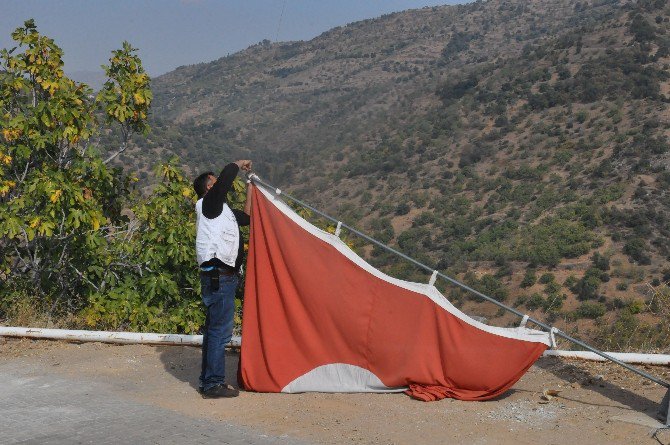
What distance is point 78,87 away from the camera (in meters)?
8.60


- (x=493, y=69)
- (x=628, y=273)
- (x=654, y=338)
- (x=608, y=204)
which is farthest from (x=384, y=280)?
(x=493, y=69)

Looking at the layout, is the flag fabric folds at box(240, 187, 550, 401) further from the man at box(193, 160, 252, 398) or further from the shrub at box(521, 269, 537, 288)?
the shrub at box(521, 269, 537, 288)

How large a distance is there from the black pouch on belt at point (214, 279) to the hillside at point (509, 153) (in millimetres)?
4580

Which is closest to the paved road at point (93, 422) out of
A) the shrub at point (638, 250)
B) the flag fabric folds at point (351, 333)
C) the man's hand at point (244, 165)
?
the flag fabric folds at point (351, 333)

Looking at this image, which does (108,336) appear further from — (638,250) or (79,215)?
(638,250)

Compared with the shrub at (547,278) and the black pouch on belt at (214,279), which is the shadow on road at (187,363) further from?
the shrub at (547,278)

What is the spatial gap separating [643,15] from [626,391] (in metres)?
54.0

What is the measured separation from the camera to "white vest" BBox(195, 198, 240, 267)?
5.53 metres

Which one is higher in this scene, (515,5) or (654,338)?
(515,5)

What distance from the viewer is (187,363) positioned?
6.57 m

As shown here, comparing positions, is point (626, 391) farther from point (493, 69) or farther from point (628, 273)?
point (493, 69)

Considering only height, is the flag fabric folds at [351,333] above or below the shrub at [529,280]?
above

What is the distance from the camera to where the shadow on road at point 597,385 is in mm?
5375

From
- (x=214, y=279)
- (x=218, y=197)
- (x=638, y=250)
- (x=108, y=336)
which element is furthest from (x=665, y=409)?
(x=638, y=250)
